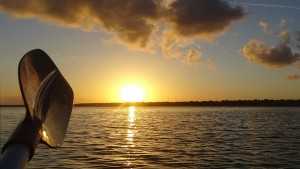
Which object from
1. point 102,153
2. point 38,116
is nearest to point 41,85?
point 38,116

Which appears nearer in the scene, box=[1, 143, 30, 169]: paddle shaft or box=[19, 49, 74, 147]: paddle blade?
box=[1, 143, 30, 169]: paddle shaft

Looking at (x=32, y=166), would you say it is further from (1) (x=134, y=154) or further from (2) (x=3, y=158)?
(2) (x=3, y=158)

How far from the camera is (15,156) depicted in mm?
2684

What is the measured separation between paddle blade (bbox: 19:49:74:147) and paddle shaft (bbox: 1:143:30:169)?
0.32m

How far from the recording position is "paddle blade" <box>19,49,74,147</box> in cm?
310

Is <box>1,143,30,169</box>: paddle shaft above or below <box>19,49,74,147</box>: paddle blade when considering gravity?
below

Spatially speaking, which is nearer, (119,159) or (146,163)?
(146,163)

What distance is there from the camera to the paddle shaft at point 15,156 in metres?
2.58

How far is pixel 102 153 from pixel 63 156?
13.2 ft

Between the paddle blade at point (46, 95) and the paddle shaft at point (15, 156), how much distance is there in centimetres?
32

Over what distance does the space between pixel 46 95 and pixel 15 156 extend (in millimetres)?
1059

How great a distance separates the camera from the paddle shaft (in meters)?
2.58

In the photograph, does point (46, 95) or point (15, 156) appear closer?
point (15, 156)

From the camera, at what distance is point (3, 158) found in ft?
8.66
